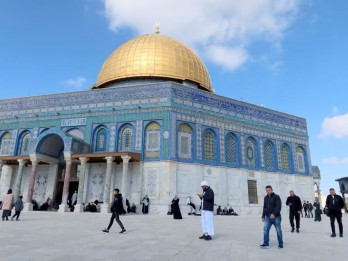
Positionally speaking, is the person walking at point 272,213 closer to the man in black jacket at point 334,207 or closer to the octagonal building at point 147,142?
the man in black jacket at point 334,207

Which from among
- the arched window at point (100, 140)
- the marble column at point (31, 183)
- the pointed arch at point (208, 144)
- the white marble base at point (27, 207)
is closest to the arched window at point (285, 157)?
the pointed arch at point (208, 144)

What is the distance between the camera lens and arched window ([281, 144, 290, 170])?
84.0ft

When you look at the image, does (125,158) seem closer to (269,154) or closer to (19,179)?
(19,179)

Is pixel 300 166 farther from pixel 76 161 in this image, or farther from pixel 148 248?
pixel 148 248

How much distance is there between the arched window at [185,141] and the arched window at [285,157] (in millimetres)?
9745

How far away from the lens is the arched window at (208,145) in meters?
21.7

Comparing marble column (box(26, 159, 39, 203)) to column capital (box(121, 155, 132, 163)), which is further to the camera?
marble column (box(26, 159, 39, 203))

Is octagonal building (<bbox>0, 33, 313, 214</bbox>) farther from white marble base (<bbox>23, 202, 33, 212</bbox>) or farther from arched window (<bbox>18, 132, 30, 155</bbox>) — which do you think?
white marble base (<bbox>23, 202, 33, 212</bbox>)

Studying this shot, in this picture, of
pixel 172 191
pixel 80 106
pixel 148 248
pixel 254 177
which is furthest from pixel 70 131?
pixel 148 248

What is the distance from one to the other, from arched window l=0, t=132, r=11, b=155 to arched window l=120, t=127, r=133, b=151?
9.56 metres

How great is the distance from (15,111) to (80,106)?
6.02m

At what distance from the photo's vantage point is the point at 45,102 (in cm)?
2344

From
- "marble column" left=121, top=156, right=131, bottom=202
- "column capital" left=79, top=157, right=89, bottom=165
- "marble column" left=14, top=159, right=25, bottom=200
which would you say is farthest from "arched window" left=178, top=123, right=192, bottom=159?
"marble column" left=14, top=159, right=25, bottom=200

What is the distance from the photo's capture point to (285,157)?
25969mm
